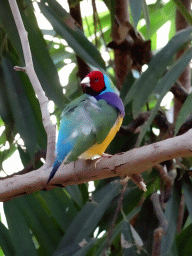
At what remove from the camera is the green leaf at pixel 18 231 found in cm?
144

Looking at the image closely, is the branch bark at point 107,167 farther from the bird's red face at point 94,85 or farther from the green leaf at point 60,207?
the green leaf at point 60,207

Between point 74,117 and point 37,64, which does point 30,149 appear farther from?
point 74,117

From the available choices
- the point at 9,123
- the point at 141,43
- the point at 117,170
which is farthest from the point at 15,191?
the point at 141,43

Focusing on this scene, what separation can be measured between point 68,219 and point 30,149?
0.37m

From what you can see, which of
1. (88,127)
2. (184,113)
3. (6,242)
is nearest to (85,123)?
(88,127)

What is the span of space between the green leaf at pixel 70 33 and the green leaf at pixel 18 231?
22.4 inches

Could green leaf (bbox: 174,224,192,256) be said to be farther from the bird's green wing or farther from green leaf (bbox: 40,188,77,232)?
the bird's green wing

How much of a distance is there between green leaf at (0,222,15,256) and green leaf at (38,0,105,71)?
26.2 inches

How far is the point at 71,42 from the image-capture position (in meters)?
1.41

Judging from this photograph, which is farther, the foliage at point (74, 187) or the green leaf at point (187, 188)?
the green leaf at point (187, 188)

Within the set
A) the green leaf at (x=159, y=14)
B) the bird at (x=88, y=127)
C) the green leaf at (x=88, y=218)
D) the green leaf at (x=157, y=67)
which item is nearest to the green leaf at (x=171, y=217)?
the green leaf at (x=88, y=218)

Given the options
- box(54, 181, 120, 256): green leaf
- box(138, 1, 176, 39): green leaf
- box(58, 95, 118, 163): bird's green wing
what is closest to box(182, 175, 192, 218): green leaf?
box(54, 181, 120, 256): green leaf

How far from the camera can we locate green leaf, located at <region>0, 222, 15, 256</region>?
1502 millimetres

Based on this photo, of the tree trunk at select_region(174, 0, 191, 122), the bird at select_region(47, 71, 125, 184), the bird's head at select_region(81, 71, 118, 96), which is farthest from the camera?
the tree trunk at select_region(174, 0, 191, 122)
